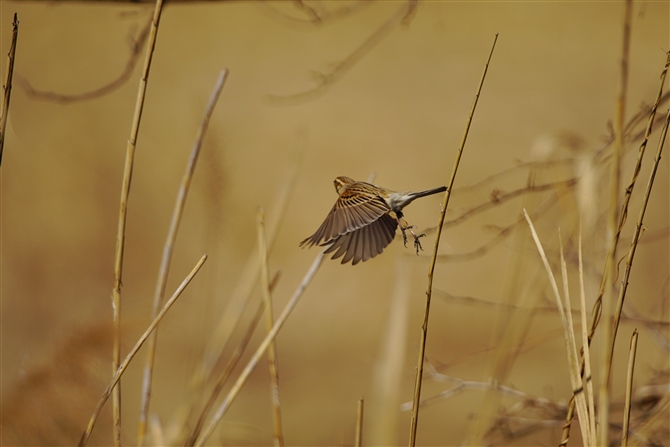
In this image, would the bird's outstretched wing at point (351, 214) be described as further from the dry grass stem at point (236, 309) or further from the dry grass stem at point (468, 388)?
the dry grass stem at point (468, 388)

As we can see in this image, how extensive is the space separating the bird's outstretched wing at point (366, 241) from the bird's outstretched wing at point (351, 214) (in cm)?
2

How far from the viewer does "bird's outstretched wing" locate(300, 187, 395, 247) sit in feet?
3.47

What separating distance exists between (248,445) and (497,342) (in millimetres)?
2875

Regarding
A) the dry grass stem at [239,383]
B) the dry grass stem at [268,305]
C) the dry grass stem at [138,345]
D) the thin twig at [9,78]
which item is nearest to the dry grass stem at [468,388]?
the dry grass stem at [268,305]

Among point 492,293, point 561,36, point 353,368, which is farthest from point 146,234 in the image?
point 561,36

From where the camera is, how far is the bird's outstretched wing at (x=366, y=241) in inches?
43.4

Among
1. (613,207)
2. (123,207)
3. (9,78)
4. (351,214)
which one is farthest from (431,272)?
(9,78)

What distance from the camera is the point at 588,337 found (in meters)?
0.88

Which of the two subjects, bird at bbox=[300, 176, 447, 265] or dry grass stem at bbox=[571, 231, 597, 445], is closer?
dry grass stem at bbox=[571, 231, 597, 445]

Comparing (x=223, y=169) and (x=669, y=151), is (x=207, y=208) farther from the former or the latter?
(x=669, y=151)

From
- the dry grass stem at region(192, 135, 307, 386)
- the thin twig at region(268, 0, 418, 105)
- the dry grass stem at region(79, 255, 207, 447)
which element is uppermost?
the thin twig at region(268, 0, 418, 105)

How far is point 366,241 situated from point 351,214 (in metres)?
0.08

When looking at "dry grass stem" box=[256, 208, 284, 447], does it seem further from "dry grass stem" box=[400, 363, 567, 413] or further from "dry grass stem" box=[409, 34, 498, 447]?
"dry grass stem" box=[400, 363, 567, 413]

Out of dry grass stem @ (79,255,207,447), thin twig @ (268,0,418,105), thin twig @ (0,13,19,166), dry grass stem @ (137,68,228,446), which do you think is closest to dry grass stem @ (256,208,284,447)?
dry grass stem @ (137,68,228,446)
